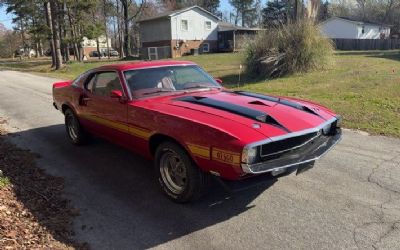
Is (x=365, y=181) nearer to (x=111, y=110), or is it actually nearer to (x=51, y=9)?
(x=111, y=110)

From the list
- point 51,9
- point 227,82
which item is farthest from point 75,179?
point 51,9

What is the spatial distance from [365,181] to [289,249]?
6.32 ft

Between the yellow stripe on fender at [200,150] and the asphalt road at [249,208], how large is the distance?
719 millimetres

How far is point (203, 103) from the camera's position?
459 cm

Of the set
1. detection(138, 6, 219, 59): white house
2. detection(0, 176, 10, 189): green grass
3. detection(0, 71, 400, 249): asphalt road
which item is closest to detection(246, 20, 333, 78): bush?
detection(0, 71, 400, 249): asphalt road

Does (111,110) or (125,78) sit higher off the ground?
(125,78)

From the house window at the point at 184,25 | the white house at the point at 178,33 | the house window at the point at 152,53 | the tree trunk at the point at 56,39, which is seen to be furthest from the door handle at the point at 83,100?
the house window at the point at 184,25

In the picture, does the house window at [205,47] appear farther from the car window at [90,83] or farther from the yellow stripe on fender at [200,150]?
the yellow stripe on fender at [200,150]

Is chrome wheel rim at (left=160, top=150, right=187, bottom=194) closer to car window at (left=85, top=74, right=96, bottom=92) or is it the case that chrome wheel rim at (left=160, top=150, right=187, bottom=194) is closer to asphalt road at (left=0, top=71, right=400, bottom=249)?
asphalt road at (left=0, top=71, right=400, bottom=249)

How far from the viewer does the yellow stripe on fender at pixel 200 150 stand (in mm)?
3802

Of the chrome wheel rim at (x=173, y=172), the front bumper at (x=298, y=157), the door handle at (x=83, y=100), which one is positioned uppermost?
the door handle at (x=83, y=100)

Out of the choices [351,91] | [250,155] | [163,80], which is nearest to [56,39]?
[351,91]

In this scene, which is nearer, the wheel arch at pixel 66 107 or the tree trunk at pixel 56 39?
the wheel arch at pixel 66 107

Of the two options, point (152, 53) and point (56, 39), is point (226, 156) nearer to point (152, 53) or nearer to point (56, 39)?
point (56, 39)
